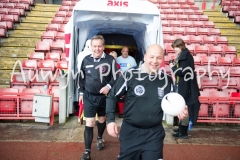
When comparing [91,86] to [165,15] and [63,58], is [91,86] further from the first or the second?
[165,15]

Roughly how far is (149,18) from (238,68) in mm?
3813

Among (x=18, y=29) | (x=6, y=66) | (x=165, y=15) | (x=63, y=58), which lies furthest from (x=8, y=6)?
(x=165, y=15)

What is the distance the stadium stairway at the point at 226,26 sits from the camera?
9742 millimetres

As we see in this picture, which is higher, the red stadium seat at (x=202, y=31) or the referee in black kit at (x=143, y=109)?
the red stadium seat at (x=202, y=31)

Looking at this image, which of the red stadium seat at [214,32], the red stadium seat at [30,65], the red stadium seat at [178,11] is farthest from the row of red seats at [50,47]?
the red stadium seat at [178,11]

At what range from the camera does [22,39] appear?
28.7 ft

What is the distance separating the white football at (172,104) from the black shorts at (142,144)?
0.94ft

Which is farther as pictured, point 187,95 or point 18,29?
point 18,29

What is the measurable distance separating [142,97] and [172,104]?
0.29 metres

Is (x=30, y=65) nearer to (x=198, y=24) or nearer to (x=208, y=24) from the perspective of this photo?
(x=198, y=24)

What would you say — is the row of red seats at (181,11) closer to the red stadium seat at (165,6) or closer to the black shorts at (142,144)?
the red stadium seat at (165,6)

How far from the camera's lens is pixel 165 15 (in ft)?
36.1

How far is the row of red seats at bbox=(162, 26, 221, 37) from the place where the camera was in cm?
940

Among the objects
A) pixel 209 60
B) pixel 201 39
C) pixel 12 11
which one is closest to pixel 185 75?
pixel 209 60
